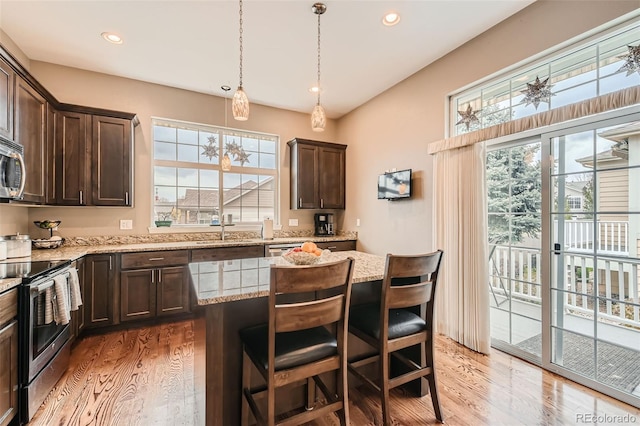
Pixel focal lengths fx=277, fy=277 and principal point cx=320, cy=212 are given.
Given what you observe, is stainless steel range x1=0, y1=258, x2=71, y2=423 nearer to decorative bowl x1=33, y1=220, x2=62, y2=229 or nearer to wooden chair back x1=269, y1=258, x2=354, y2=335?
decorative bowl x1=33, y1=220, x2=62, y2=229

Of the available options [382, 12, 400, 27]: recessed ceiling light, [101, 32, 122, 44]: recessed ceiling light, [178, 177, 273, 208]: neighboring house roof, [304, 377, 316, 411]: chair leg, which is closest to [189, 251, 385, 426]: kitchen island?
[304, 377, 316, 411]: chair leg

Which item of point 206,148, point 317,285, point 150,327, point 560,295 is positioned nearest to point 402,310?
point 317,285

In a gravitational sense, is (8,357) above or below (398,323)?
below

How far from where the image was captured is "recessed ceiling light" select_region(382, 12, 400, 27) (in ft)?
7.98

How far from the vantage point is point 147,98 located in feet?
12.1

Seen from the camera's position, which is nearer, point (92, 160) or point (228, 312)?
point (228, 312)

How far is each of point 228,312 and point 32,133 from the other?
2753 millimetres

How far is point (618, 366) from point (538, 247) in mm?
962

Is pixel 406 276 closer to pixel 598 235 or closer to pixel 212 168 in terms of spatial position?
pixel 598 235

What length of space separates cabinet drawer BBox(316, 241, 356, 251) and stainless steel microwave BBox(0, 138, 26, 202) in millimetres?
3271

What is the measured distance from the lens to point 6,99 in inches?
88.0

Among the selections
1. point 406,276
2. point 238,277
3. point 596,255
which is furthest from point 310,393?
point 596,255

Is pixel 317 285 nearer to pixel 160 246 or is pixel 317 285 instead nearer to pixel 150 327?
pixel 160 246

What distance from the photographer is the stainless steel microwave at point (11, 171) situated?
211cm
